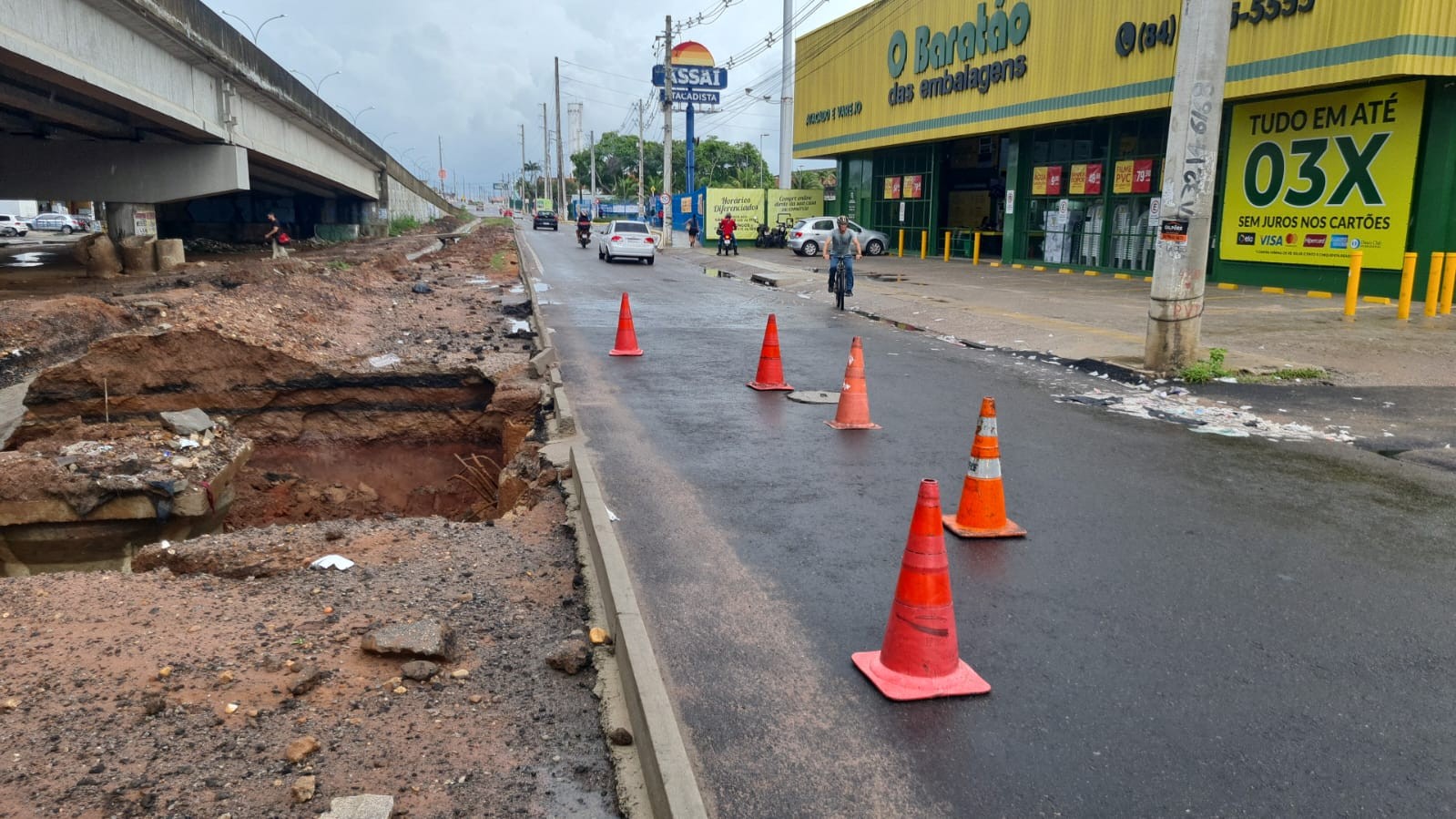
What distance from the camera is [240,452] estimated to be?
9.85 meters

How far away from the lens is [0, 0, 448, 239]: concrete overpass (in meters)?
16.0

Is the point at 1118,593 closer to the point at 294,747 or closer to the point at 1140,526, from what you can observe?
the point at 1140,526

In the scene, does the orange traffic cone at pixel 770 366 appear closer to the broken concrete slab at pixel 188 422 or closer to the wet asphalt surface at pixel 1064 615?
the wet asphalt surface at pixel 1064 615

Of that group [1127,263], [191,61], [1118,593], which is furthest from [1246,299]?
[191,61]

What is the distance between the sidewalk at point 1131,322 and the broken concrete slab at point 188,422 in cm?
1048

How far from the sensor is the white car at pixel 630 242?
33.9 meters

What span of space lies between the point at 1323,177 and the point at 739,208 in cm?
3142

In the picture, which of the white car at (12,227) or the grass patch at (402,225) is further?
the grass patch at (402,225)

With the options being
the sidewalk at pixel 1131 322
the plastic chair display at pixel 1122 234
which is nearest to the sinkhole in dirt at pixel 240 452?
the sidewalk at pixel 1131 322

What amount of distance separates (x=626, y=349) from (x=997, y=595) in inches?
353

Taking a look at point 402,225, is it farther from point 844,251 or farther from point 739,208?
point 844,251

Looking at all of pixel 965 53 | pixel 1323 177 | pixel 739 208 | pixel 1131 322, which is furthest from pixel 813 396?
pixel 739 208

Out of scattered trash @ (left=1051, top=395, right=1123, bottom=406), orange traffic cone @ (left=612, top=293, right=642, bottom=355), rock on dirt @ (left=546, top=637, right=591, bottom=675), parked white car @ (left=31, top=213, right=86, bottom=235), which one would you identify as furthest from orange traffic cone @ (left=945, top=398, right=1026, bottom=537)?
parked white car @ (left=31, top=213, right=86, bottom=235)

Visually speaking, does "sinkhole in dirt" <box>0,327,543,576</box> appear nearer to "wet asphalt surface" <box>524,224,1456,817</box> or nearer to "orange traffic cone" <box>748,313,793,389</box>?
"wet asphalt surface" <box>524,224,1456,817</box>
